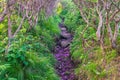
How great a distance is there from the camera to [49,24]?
13.0 meters

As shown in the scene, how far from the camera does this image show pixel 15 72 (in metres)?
6.34

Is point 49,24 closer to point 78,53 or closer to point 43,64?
point 78,53

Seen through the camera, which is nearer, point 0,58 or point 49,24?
point 0,58

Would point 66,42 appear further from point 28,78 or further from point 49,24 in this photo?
point 28,78

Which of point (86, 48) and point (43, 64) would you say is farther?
point (86, 48)

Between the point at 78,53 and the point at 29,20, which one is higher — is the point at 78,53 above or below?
below

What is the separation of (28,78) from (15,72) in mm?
360

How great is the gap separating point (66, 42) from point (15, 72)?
6.79m

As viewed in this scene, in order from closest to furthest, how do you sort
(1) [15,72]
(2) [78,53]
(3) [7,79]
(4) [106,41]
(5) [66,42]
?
(3) [7,79], (1) [15,72], (4) [106,41], (2) [78,53], (5) [66,42]

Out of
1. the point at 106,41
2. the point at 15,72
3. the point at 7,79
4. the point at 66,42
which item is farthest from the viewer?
the point at 66,42

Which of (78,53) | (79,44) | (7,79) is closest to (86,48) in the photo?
(78,53)

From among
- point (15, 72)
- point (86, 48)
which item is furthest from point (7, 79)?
point (86, 48)

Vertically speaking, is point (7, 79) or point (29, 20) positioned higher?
point (29, 20)

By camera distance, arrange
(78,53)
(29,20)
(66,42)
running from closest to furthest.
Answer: (78,53)
(29,20)
(66,42)
